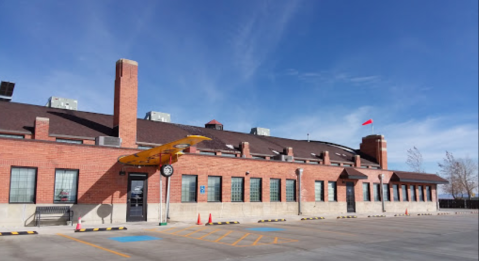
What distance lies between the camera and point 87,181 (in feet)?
68.2

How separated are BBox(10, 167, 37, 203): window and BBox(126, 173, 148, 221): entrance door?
202 inches

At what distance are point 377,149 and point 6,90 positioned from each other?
3592cm

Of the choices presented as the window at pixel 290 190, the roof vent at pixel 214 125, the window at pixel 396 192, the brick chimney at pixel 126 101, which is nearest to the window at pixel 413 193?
the window at pixel 396 192

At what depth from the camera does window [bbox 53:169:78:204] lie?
66.0 feet

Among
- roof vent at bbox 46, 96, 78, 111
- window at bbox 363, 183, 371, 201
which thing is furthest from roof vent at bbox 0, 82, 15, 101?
window at bbox 363, 183, 371, 201

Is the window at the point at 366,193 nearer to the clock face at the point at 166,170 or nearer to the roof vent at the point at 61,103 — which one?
the clock face at the point at 166,170

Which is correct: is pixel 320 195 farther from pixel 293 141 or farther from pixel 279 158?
pixel 293 141

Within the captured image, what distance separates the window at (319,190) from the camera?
33.0 m

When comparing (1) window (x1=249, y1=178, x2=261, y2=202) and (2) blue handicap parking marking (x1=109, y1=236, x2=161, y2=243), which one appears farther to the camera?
(1) window (x1=249, y1=178, x2=261, y2=202)

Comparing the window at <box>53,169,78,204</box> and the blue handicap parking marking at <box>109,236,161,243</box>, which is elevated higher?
the window at <box>53,169,78,204</box>

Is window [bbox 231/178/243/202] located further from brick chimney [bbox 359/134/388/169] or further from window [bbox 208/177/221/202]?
brick chimney [bbox 359/134/388/169]

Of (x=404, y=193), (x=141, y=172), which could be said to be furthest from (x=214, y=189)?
(x=404, y=193)

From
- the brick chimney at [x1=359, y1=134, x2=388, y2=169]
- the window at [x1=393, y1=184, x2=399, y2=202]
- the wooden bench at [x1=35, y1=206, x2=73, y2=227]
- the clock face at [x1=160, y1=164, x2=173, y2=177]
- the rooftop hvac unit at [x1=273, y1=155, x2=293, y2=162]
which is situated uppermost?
the brick chimney at [x1=359, y1=134, x2=388, y2=169]

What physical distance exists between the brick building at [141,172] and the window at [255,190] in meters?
0.08
